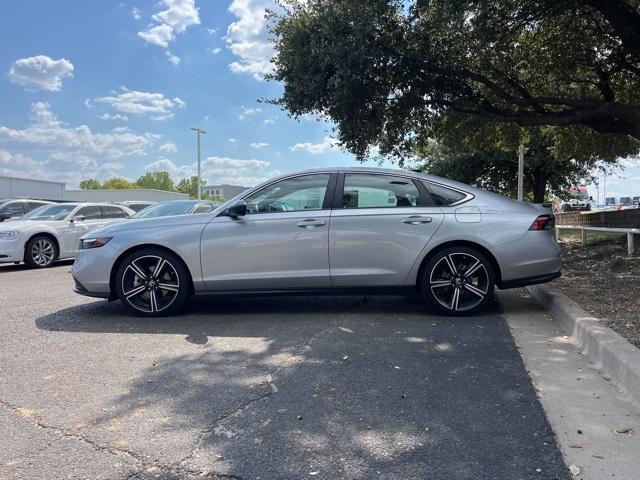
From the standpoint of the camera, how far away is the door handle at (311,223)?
6109 mm

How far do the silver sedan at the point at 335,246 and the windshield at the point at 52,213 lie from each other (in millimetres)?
7292

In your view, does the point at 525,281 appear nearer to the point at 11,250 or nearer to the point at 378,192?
the point at 378,192

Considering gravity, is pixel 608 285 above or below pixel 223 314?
above

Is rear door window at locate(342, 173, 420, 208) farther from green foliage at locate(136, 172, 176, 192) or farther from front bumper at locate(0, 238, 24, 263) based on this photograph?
green foliage at locate(136, 172, 176, 192)

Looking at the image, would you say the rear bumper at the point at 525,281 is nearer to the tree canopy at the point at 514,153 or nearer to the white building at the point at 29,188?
the tree canopy at the point at 514,153

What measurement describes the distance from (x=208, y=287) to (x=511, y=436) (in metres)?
3.88

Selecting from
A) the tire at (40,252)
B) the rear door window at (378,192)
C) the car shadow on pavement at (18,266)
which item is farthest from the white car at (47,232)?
the rear door window at (378,192)

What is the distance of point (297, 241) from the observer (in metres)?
6.11

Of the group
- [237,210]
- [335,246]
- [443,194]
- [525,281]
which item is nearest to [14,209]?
[237,210]

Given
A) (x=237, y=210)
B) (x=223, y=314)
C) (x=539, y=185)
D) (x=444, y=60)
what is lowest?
(x=223, y=314)

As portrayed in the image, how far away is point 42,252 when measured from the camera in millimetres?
12008

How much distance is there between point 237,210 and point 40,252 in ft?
25.7

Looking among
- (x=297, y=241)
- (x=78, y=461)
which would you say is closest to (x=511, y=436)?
(x=78, y=461)

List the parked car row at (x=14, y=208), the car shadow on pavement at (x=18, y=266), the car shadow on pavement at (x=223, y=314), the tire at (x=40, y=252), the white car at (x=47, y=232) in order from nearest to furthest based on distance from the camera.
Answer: the car shadow on pavement at (x=223, y=314)
the white car at (x=47, y=232)
the tire at (x=40, y=252)
the car shadow on pavement at (x=18, y=266)
the parked car row at (x=14, y=208)
